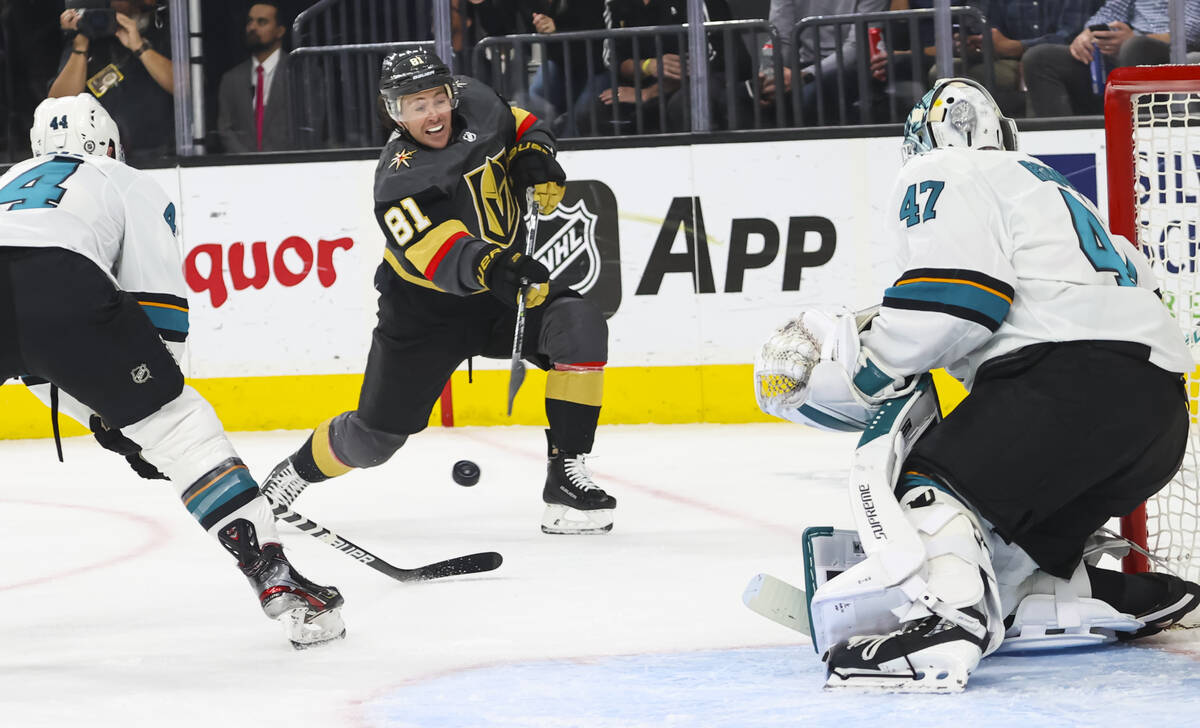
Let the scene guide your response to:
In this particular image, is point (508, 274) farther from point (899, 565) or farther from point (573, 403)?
point (899, 565)

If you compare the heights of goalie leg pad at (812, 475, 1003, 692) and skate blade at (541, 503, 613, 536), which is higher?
goalie leg pad at (812, 475, 1003, 692)

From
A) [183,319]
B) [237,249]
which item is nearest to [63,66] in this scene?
[237,249]

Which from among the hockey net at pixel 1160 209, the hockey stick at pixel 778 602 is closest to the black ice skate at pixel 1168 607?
the hockey net at pixel 1160 209

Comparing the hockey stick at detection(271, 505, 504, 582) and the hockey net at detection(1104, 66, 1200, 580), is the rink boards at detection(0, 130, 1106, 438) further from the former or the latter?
the hockey net at detection(1104, 66, 1200, 580)

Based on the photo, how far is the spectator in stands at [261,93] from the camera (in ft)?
18.4

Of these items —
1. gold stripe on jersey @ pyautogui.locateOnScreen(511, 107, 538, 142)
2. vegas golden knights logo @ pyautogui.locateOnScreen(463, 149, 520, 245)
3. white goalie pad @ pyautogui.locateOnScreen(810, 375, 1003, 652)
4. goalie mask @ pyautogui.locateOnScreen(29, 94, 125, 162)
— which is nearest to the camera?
white goalie pad @ pyautogui.locateOnScreen(810, 375, 1003, 652)

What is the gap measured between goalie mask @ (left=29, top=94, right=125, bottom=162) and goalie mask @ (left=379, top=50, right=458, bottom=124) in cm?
74

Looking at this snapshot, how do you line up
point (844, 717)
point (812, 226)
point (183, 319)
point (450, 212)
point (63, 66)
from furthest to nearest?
point (63, 66) → point (812, 226) → point (450, 212) → point (183, 319) → point (844, 717)

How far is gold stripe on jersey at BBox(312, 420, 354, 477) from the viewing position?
349 cm

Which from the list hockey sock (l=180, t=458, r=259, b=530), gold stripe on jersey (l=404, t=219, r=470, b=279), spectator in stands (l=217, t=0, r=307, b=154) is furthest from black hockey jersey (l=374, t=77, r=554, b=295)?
spectator in stands (l=217, t=0, r=307, b=154)

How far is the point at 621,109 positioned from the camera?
5.53 metres

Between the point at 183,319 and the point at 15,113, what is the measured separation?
12.4ft

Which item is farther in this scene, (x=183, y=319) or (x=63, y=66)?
(x=63, y=66)

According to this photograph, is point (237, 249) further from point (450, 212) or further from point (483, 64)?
point (450, 212)
